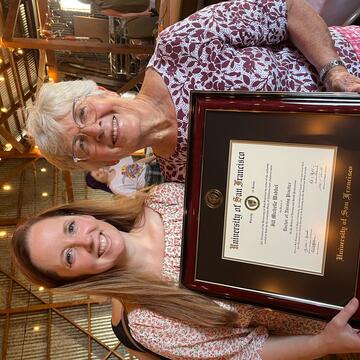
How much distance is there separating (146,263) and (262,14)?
0.75 meters

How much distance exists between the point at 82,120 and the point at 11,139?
286 cm

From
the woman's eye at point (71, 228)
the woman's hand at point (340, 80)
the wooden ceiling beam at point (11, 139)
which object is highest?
the woman's hand at point (340, 80)

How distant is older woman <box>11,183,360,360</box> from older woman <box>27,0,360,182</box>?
0.58ft

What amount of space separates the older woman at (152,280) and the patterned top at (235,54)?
332 mm

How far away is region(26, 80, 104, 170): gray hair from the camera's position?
131 centimetres

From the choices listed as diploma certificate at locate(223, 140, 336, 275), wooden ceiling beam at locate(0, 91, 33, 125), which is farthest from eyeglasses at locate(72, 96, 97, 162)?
wooden ceiling beam at locate(0, 91, 33, 125)

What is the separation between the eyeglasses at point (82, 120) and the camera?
A: 1.28m

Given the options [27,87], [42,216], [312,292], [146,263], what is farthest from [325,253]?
[27,87]

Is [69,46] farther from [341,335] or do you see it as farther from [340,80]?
[341,335]

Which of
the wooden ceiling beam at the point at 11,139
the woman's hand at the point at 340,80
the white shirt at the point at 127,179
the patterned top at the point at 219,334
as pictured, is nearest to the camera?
the woman's hand at the point at 340,80

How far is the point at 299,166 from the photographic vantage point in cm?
91

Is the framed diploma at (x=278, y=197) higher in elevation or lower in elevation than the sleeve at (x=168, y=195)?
higher

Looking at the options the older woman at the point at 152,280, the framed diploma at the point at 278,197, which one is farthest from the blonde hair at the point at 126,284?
the framed diploma at the point at 278,197

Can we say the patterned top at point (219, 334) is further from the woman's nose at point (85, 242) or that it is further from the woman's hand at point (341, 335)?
the woman's nose at point (85, 242)
